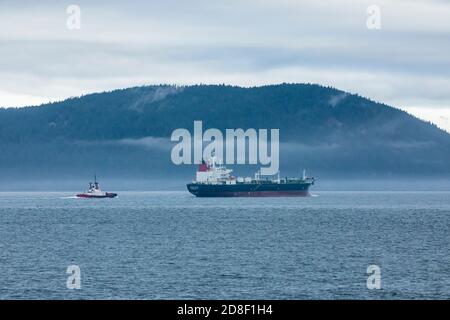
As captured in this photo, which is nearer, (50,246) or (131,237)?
(50,246)

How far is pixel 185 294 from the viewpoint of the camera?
55.2 metres

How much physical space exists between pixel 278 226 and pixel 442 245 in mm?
33826

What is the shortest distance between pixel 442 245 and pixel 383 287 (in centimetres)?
3202
